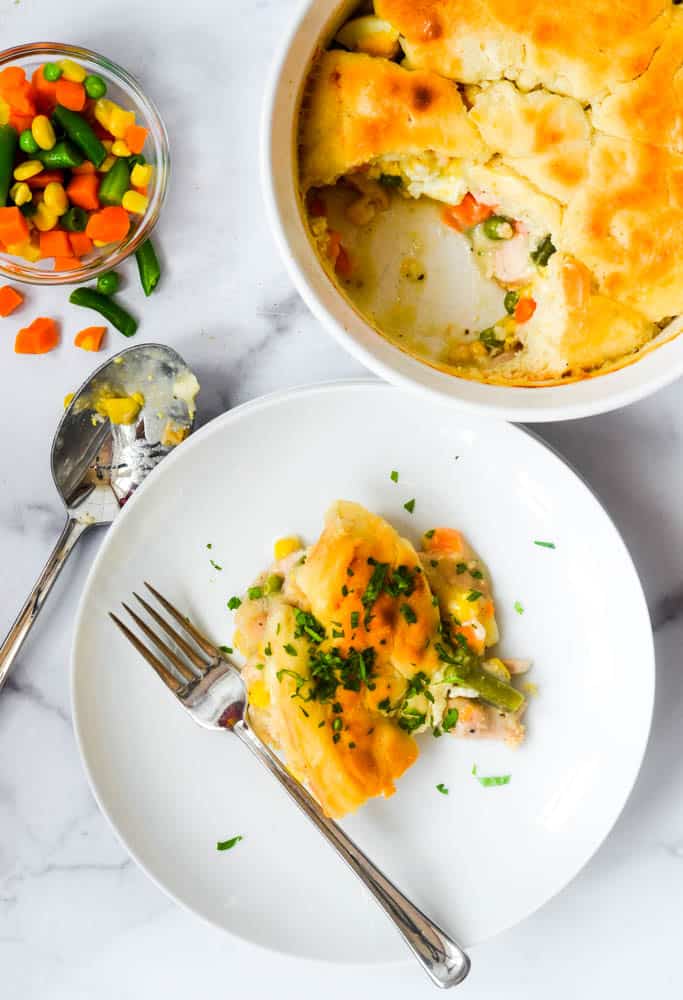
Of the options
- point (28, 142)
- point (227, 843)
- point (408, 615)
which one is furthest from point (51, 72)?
point (227, 843)

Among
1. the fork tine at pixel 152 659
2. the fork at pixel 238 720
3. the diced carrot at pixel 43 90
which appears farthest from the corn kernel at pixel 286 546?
the diced carrot at pixel 43 90

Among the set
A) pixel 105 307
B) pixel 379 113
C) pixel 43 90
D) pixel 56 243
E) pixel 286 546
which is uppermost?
pixel 379 113

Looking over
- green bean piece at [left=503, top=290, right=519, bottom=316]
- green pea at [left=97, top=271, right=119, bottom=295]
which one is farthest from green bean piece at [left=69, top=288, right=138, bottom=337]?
green bean piece at [left=503, top=290, right=519, bottom=316]

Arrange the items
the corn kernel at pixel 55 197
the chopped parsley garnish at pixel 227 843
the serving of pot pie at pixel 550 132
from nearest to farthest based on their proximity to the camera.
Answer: the serving of pot pie at pixel 550 132
the corn kernel at pixel 55 197
the chopped parsley garnish at pixel 227 843

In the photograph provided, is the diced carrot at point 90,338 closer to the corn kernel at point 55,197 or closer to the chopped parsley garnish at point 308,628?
the corn kernel at point 55,197

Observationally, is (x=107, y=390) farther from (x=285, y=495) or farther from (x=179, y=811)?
(x=179, y=811)

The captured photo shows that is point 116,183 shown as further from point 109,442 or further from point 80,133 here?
point 109,442

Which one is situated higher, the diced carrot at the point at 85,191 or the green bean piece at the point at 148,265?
the diced carrot at the point at 85,191
